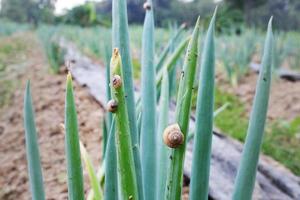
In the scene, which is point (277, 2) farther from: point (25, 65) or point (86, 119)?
point (86, 119)

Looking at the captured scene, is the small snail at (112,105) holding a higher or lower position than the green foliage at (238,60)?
higher

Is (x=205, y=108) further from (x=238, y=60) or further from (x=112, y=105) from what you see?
(x=238, y=60)

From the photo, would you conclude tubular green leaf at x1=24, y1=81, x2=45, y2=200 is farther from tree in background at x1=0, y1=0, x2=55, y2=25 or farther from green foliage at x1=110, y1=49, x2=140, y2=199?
tree in background at x1=0, y1=0, x2=55, y2=25

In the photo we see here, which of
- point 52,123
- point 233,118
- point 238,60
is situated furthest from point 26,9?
point 52,123

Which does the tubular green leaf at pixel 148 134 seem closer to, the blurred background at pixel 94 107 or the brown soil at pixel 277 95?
the blurred background at pixel 94 107

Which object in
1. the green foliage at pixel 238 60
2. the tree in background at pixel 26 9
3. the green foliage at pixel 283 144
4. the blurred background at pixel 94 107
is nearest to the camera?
the blurred background at pixel 94 107

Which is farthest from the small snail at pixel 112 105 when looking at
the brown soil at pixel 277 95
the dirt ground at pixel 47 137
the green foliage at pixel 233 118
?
the brown soil at pixel 277 95

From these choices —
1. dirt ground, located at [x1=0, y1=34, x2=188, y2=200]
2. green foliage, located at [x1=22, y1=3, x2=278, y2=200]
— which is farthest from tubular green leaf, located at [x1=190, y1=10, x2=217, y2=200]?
dirt ground, located at [x1=0, y1=34, x2=188, y2=200]
